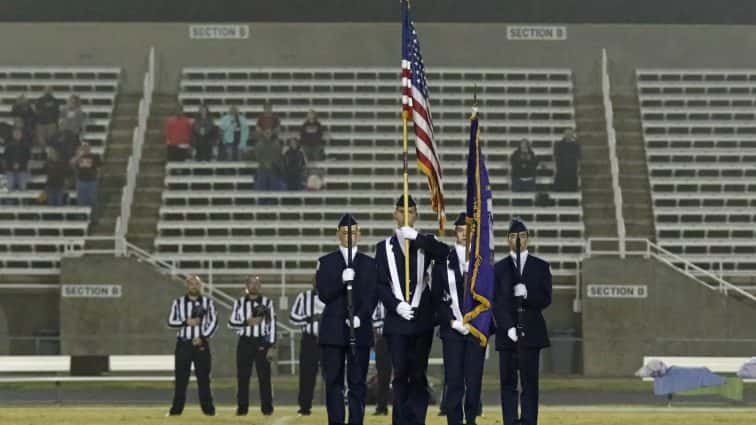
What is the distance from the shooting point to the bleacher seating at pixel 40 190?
35844 millimetres

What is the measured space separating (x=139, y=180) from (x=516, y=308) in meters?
21.4

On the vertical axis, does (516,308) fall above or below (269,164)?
below

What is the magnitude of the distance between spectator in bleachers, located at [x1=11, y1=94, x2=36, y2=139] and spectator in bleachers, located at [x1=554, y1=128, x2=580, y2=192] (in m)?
10.9

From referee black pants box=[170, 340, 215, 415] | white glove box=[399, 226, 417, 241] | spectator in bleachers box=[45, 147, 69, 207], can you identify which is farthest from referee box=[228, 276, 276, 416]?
spectator in bleachers box=[45, 147, 69, 207]

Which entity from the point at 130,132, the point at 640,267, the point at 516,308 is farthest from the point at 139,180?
the point at 516,308

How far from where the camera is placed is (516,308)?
17938 millimetres

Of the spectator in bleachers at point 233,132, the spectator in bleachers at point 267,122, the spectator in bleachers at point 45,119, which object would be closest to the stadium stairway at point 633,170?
the spectator in bleachers at point 267,122

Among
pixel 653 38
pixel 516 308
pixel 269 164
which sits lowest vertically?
pixel 516 308

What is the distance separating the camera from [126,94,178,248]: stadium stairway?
36906mm

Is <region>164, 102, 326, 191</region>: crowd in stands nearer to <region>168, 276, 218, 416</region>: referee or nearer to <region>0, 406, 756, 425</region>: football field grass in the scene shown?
<region>0, 406, 756, 425</region>: football field grass

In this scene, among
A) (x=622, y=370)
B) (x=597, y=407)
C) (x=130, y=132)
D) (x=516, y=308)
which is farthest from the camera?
(x=130, y=132)

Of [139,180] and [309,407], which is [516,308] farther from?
[139,180]

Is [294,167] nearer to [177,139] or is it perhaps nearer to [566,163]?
[177,139]

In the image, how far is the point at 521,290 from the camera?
17.9 metres
